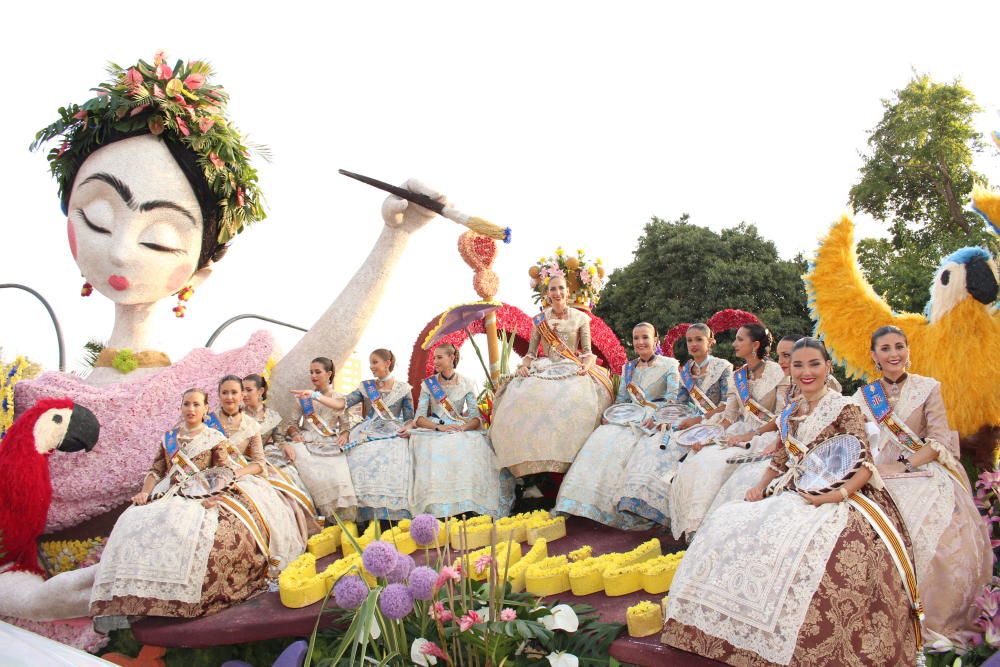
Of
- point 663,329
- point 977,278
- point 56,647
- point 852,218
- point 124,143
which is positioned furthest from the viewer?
point 663,329

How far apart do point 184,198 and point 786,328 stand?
1192 cm

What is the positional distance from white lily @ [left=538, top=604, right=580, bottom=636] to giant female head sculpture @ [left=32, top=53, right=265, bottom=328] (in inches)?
175

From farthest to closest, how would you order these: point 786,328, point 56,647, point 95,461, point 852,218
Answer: point 786,328
point 95,461
point 852,218
point 56,647

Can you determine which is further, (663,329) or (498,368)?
(663,329)

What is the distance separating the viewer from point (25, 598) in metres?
5.72

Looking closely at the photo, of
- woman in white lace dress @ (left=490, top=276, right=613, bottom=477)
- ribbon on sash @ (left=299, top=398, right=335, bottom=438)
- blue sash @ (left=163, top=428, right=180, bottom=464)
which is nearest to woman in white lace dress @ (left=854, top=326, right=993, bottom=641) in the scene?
woman in white lace dress @ (left=490, top=276, right=613, bottom=477)

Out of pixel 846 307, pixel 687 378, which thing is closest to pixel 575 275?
pixel 687 378

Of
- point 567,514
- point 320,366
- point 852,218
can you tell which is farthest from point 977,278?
point 320,366

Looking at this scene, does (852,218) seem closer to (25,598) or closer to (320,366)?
(320,366)

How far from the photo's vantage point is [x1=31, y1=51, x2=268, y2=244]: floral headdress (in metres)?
6.90

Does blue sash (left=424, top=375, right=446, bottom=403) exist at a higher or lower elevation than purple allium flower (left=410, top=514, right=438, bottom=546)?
higher

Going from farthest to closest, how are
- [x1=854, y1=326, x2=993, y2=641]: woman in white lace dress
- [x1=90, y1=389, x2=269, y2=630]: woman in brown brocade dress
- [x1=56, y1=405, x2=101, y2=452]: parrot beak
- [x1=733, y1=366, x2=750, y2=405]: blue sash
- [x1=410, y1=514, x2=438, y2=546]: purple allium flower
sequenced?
1. [x1=56, y1=405, x2=101, y2=452]: parrot beak
2. [x1=733, y1=366, x2=750, y2=405]: blue sash
3. [x1=90, y1=389, x2=269, y2=630]: woman in brown brocade dress
4. [x1=854, y1=326, x2=993, y2=641]: woman in white lace dress
5. [x1=410, y1=514, x2=438, y2=546]: purple allium flower

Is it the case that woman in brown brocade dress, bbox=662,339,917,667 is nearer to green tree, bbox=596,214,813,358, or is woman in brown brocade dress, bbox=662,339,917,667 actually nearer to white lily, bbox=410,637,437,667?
white lily, bbox=410,637,437,667

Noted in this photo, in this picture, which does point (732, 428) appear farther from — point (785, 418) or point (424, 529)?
point (424, 529)
